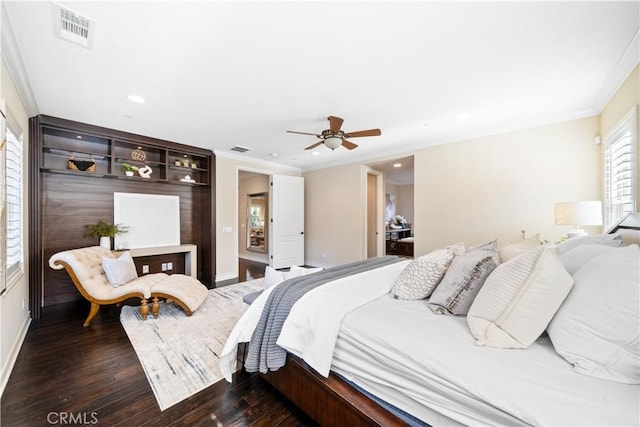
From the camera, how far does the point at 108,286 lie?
9.84 ft

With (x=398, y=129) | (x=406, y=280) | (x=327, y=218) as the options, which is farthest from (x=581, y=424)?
(x=327, y=218)

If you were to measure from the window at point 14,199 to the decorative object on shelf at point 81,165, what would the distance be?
0.93m

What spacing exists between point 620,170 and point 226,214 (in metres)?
5.59

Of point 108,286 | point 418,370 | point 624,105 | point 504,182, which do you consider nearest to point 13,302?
point 108,286

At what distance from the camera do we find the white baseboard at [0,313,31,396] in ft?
6.16

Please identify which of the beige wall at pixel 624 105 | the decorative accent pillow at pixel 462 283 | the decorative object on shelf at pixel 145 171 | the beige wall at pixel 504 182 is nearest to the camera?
the decorative accent pillow at pixel 462 283

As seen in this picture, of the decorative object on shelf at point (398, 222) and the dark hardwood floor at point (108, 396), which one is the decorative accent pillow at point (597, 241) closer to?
the dark hardwood floor at point (108, 396)

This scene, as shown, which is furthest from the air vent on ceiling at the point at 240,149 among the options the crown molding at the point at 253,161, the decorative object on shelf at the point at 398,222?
the decorative object on shelf at the point at 398,222

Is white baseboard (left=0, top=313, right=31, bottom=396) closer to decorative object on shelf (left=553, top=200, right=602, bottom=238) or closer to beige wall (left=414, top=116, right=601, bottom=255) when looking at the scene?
beige wall (left=414, top=116, right=601, bottom=255)

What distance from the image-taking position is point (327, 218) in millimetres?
6102

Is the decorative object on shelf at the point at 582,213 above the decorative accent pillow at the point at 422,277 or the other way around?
above

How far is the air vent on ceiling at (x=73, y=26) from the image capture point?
1.63 metres

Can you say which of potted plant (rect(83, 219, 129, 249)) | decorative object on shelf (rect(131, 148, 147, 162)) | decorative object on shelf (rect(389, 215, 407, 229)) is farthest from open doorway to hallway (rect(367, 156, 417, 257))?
potted plant (rect(83, 219, 129, 249))

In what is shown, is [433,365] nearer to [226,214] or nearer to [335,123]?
[335,123]
